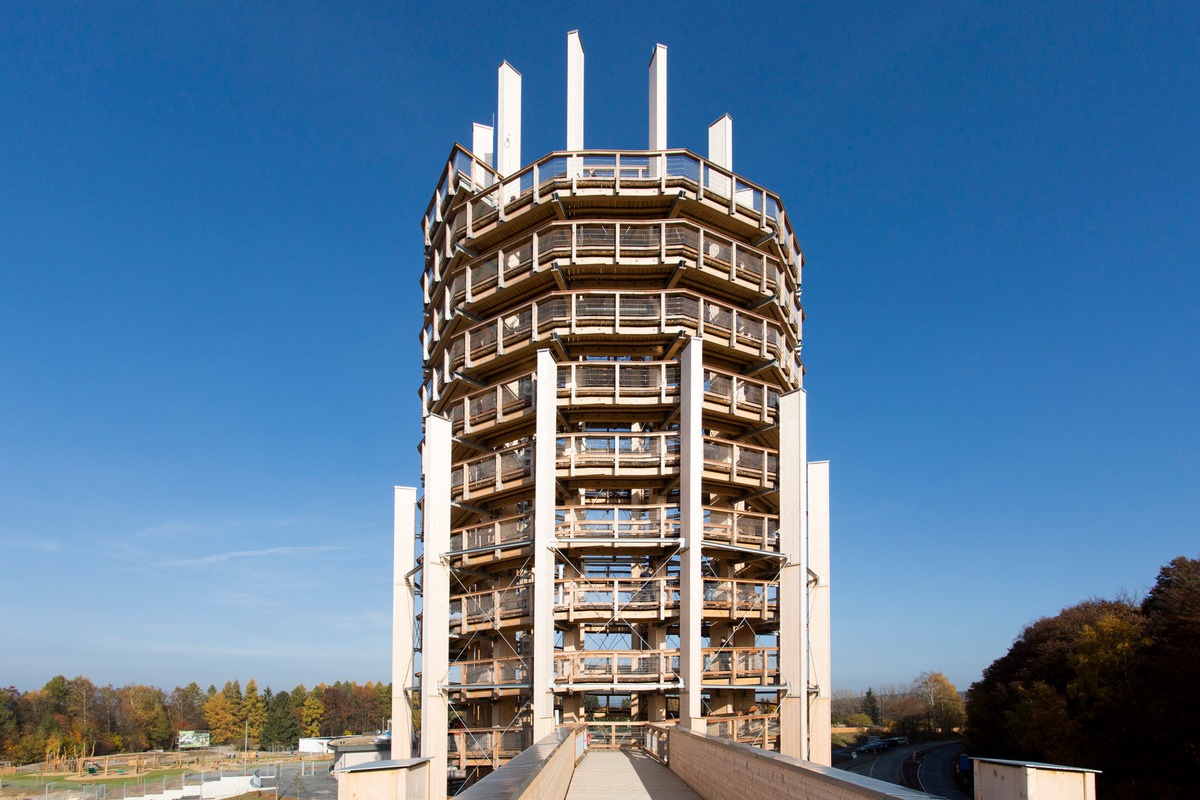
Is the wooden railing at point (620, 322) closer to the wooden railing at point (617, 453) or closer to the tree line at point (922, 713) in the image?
the wooden railing at point (617, 453)

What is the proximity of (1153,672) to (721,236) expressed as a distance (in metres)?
26.9

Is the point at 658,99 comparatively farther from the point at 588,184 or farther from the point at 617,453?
the point at 617,453

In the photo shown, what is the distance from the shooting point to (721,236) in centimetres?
2672

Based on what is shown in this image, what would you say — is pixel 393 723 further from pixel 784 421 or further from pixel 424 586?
pixel 784 421

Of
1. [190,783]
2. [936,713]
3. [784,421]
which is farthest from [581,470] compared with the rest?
[936,713]

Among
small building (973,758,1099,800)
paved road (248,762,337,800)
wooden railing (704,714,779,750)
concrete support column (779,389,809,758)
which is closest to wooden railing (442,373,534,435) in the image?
concrete support column (779,389,809,758)

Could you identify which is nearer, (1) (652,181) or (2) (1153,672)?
(1) (652,181)

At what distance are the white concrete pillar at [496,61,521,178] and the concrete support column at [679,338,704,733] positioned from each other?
10.9 meters

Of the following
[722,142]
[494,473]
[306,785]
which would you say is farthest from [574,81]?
[306,785]

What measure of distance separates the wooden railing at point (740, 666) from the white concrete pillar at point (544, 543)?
4.48 metres

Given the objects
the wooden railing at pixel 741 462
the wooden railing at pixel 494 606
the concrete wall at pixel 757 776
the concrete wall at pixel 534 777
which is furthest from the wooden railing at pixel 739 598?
the concrete wall at pixel 534 777

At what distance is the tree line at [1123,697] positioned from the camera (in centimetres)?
3206

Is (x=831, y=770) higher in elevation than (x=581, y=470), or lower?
lower

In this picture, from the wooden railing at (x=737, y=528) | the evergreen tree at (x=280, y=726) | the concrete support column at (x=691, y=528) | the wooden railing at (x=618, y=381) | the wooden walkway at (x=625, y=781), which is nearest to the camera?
the wooden walkway at (x=625, y=781)
